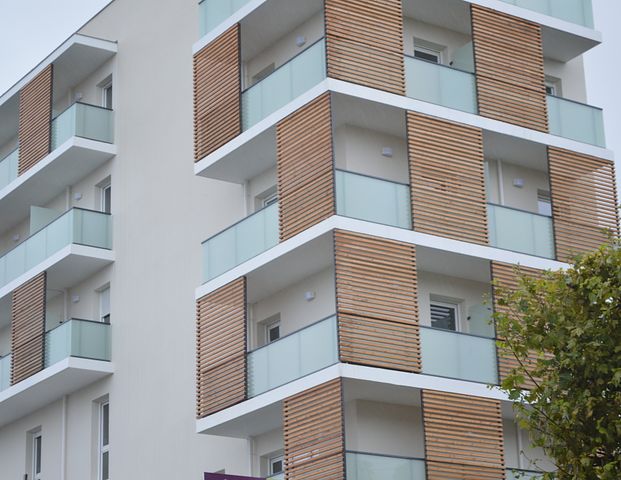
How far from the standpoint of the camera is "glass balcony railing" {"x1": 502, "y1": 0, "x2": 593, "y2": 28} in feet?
111

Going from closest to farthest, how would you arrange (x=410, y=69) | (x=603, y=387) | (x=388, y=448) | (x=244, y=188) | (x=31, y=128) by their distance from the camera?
(x=603, y=387) → (x=388, y=448) → (x=410, y=69) → (x=244, y=188) → (x=31, y=128)

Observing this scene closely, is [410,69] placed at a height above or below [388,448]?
above

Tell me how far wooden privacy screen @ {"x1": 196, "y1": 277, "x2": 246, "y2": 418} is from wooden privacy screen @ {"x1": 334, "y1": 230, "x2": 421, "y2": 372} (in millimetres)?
3219

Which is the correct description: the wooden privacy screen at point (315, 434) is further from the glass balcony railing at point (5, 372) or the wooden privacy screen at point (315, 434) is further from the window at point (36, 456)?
the glass balcony railing at point (5, 372)

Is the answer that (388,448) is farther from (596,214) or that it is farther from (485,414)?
(596,214)

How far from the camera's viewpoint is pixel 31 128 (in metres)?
41.0

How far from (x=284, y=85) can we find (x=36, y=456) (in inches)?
536

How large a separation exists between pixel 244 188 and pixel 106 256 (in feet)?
18.7

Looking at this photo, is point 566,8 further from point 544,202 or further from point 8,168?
point 8,168

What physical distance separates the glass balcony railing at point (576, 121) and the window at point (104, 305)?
39.5ft

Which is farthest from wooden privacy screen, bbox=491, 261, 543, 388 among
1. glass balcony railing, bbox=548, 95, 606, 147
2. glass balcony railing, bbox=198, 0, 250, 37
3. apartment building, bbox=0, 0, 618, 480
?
glass balcony railing, bbox=198, 0, 250, 37

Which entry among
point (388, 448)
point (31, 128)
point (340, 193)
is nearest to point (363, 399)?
point (388, 448)

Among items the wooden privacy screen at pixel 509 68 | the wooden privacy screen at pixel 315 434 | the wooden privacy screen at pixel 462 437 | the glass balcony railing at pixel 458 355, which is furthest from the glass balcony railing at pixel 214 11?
the wooden privacy screen at pixel 462 437

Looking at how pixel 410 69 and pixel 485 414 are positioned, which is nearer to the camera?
pixel 485 414
